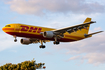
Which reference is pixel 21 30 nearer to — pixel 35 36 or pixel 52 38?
pixel 35 36

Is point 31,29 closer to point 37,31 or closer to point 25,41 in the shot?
point 37,31

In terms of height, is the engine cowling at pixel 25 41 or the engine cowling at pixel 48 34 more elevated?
the engine cowling at pixel 48 34

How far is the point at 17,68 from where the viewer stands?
118 feet

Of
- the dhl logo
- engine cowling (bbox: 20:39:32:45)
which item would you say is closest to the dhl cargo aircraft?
the dhl logo

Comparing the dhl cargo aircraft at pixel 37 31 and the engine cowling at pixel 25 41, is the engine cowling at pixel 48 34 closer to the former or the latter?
the dhl cargo aircraft at pixel 37 31

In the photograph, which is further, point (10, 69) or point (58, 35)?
point (58, 35)

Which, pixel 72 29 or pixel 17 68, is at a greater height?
pixel 72 29

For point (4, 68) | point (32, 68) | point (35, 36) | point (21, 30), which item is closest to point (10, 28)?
point (21, 30)

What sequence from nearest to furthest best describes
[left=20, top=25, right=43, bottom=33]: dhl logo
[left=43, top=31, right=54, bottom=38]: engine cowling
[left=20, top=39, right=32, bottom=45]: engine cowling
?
[left=20, top=25, right=43, bottom=33]: dhl logo → [left=43, top=31, right=54, bottom=38]: engine cowling → [left=20, top=39, right=32, bottom=45]: engine cowling

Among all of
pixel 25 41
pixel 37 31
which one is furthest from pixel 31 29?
pixel 25 41

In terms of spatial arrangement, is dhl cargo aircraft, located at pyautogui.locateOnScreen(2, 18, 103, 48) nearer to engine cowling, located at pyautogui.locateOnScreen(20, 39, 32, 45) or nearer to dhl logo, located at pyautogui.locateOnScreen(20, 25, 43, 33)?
dhl logo, located at pyautogui.locateOnScreen(20, 25, 43, 33)

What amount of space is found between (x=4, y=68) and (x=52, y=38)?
1557cm

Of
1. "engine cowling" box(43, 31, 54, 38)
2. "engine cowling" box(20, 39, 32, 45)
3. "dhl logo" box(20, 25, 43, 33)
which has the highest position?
"dhl logo" box(20, 25, 43, 33)

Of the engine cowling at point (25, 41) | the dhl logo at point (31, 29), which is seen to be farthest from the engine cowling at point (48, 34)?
the engine cowling at point (25, 41)
